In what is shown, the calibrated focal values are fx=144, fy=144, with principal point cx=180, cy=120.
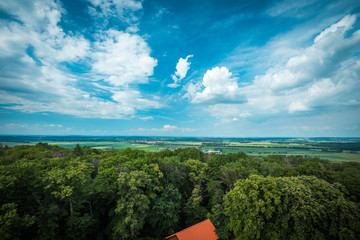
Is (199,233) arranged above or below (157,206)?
below

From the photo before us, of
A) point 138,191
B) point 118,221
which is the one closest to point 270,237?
point 138,191

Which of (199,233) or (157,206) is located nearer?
(199,233)

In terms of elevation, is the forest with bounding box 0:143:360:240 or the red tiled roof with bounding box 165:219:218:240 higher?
the forest with bounding box 0:143:360:240

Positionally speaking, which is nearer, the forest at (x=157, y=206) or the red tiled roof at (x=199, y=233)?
the forest at (x=157, y=206)

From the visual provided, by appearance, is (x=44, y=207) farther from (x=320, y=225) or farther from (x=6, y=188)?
(x=320, y=225)

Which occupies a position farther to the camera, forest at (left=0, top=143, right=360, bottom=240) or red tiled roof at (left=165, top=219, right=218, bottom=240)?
red tiled roof at (left=165, top=219, right=218, bottom=240)

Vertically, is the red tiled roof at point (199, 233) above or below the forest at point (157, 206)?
below

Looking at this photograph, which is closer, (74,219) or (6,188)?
(6,188)

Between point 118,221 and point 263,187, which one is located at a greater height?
point 263,187
